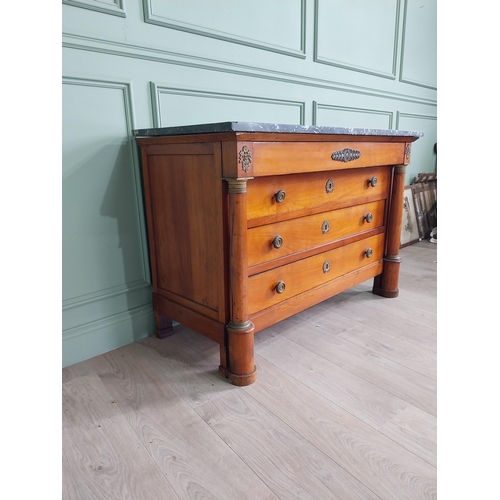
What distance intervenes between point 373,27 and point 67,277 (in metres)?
2.36

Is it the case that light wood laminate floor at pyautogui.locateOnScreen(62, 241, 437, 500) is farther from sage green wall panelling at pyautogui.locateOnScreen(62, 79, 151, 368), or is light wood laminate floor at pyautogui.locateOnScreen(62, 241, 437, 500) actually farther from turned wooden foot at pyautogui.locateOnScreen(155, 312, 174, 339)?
sage green wall panelling at pyautogui.locateOnScreen(62, 79, 151, 368)

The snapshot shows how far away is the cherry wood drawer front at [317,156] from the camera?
1.16m

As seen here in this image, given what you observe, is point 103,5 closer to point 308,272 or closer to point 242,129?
point 242,129

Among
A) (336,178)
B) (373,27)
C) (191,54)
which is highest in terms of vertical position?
(373,27)

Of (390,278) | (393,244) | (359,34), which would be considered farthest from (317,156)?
(359,34)

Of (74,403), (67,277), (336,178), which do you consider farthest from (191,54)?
(74,403)

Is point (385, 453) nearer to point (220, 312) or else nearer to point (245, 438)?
point (245, 438)

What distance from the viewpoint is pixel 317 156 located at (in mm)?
1334

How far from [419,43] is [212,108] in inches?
83.9

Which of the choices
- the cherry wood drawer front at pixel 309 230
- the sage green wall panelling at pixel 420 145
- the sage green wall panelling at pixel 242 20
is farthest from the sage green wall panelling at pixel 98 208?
the sage green wall panelling at pixel 420 145

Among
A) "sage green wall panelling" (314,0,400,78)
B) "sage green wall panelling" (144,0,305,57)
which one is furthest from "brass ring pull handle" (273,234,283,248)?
"sage green wall panelling" (314,0,400,78)

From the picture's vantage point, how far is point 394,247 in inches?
74.7

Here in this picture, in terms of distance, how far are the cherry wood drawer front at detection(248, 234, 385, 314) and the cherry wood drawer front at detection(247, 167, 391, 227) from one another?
0.65 feet

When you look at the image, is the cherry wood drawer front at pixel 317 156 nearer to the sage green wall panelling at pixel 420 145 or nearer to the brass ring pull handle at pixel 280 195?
the brass ring pull handle at pixel 280 195
